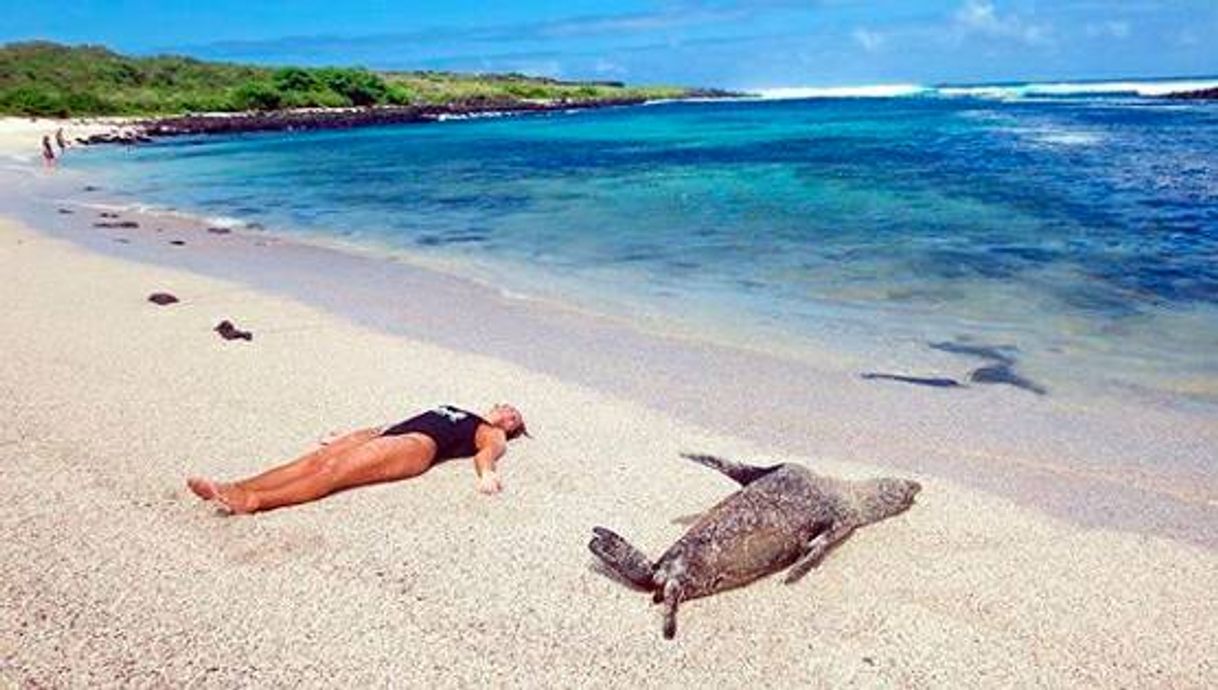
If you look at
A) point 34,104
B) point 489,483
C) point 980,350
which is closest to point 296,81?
point 34,104

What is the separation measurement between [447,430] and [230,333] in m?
4.62

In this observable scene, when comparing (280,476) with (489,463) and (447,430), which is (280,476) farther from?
(489,463)

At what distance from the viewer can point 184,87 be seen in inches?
4107

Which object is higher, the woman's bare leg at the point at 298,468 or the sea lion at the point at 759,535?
the woman's bare leg at the point at 298,468

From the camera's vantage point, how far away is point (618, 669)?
4820 millimetres

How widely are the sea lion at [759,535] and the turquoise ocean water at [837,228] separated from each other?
4.25 meters

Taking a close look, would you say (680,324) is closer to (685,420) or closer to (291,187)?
(685,420)

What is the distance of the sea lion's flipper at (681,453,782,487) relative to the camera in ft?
21.6

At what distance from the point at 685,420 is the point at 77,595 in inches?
181

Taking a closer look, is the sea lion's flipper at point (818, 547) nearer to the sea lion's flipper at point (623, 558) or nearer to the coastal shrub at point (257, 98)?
the sea lion's flipper at point (623, 558)

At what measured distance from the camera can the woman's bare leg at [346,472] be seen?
20.2 feet

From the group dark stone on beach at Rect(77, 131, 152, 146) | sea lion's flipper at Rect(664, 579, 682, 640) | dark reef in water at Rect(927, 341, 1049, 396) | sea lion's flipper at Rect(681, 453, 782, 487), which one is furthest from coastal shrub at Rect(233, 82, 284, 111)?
sea lion's flipper at Rect(664, 579, 682, 640)

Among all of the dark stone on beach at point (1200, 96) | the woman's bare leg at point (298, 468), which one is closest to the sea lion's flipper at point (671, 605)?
the woman's bare leg at point (298, 468)

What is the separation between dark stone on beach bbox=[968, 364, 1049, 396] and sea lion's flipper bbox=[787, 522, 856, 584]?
4002 millimetres
